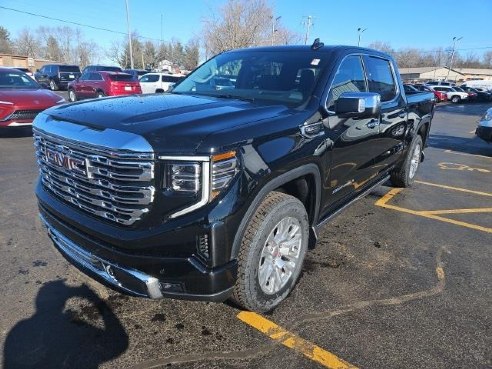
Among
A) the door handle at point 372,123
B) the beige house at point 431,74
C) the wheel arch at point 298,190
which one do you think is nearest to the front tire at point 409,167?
the door handle at point 372,123

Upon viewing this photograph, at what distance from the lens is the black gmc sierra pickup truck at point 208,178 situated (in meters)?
2.29

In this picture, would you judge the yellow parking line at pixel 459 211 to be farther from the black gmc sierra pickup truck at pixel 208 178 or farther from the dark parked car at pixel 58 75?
the dark parked car at pixel 58 75

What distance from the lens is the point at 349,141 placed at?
3.61 m

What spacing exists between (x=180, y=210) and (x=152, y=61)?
3921 inches

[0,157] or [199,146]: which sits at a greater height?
[199,146]

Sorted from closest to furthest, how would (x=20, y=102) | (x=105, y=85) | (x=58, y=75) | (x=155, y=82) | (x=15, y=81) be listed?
1. (x=20, y=102)
2. (x=15, y=81)
3. (x=105, y=85)
4. (x=155, y=82)
5. (x=58, y=75)

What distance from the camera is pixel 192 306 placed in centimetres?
310

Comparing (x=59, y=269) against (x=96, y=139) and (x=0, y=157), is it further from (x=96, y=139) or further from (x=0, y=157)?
(x=0, y=157)

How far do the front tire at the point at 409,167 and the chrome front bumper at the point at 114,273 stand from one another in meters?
Answer: 4.71

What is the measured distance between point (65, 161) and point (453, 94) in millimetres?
44370

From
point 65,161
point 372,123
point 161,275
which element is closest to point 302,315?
point 161,275

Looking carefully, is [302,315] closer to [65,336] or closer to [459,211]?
[65,336]

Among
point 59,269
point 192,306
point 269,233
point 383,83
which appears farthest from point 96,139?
point 383,83

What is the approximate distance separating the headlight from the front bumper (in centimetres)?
32
